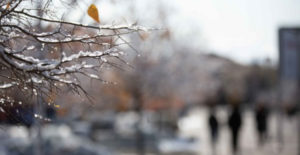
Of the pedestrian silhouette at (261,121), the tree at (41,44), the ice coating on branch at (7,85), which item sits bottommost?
the pedestrian silhouette at (261,121)

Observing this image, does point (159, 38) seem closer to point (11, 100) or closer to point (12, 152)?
point (12, 152)

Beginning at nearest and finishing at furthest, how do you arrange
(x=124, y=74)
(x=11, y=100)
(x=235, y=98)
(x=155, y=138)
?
(x=11, y=100)
(x=124, y=74)
(x=155, y=138)
(x=235, y=98)

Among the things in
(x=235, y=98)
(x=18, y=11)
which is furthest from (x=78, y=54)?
(x=235, y=98)

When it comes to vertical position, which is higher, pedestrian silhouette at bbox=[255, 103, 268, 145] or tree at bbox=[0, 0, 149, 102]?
tree at bbox=[0, 0, 149, 102]

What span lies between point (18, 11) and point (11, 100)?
2.71 feet

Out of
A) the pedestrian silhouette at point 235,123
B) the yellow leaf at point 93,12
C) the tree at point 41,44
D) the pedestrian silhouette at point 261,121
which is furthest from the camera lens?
the pedestrian silhouette at point 261,121

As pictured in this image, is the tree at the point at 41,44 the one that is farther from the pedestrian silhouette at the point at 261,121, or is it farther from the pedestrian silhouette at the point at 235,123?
the pedestrian silhouette at the point at 261,121

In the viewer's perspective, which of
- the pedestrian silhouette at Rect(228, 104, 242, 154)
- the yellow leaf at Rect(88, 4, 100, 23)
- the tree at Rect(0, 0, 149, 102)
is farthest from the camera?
the pedestrian silhouette at Rect(228, 104, 242, 154)

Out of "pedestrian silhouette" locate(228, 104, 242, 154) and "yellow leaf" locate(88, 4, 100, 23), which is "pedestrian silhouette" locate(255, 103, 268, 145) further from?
"yellow leaf" locate(88, 4, 100, 23)

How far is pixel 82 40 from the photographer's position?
15.8 feet

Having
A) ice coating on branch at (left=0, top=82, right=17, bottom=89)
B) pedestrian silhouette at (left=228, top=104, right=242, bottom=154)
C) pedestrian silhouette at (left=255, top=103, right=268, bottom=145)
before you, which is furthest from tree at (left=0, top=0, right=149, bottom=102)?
pedestrian silhouette at (left=255, top=103, right=268, bottom=145)

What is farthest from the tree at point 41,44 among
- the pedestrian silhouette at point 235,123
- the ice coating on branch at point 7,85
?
the pedestrian silhouette at point 235,123

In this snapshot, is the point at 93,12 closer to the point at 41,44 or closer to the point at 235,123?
the point at 41,44

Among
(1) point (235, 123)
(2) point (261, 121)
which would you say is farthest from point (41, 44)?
(2) point (261, 121)
